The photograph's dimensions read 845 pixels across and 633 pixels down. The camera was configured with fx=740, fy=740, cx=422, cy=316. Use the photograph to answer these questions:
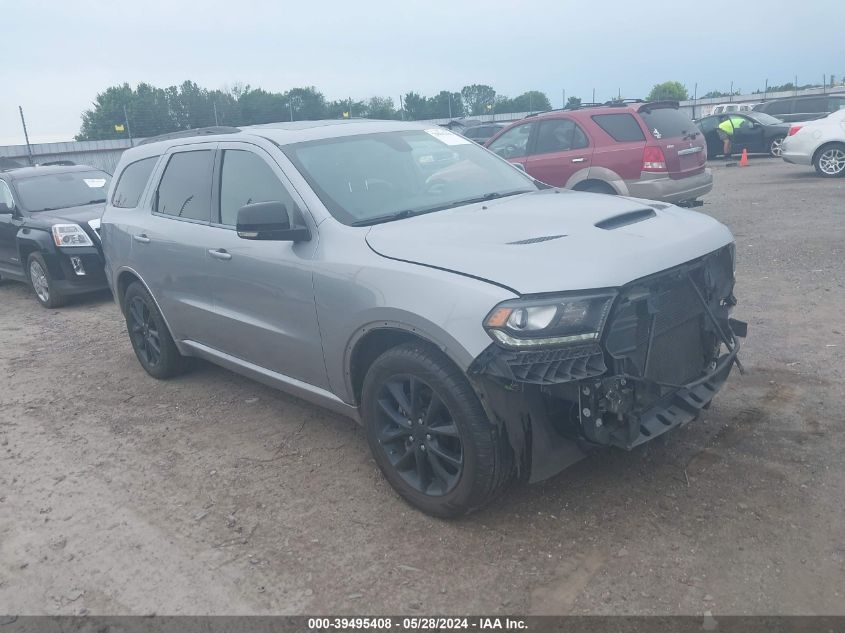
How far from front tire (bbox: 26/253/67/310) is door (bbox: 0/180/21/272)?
1.47ft

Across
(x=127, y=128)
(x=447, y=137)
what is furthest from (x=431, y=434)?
(x=127, y=128)

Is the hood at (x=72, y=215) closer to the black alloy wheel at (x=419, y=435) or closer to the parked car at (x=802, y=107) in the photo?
the black alloy wheel at (x=419, y=435)

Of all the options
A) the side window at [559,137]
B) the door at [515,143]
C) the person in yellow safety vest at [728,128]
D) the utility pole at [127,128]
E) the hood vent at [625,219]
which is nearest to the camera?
the hood vent at [625,219]

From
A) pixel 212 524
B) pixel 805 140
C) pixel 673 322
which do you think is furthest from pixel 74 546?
pixel 805 140

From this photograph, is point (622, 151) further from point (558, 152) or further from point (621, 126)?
point (558, 152)

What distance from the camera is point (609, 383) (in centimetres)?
303

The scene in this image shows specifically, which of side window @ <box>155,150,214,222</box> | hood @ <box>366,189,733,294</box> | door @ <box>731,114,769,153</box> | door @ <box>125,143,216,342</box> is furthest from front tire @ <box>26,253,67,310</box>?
door @ <box>731,114,769,153</box>

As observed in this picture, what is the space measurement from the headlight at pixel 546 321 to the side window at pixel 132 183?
372 cm

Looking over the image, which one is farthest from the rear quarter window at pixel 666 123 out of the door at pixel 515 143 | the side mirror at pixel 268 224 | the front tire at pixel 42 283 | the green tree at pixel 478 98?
the green tree at pixel 478 98

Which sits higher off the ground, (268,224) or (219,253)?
(268,224)

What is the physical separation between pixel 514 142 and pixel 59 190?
6.29m

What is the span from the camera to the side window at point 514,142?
1045 centimetres

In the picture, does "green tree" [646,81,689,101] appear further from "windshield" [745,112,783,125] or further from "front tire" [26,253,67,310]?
"front tire" [26,253,67,310]

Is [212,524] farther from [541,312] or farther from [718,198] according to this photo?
[718,198]
